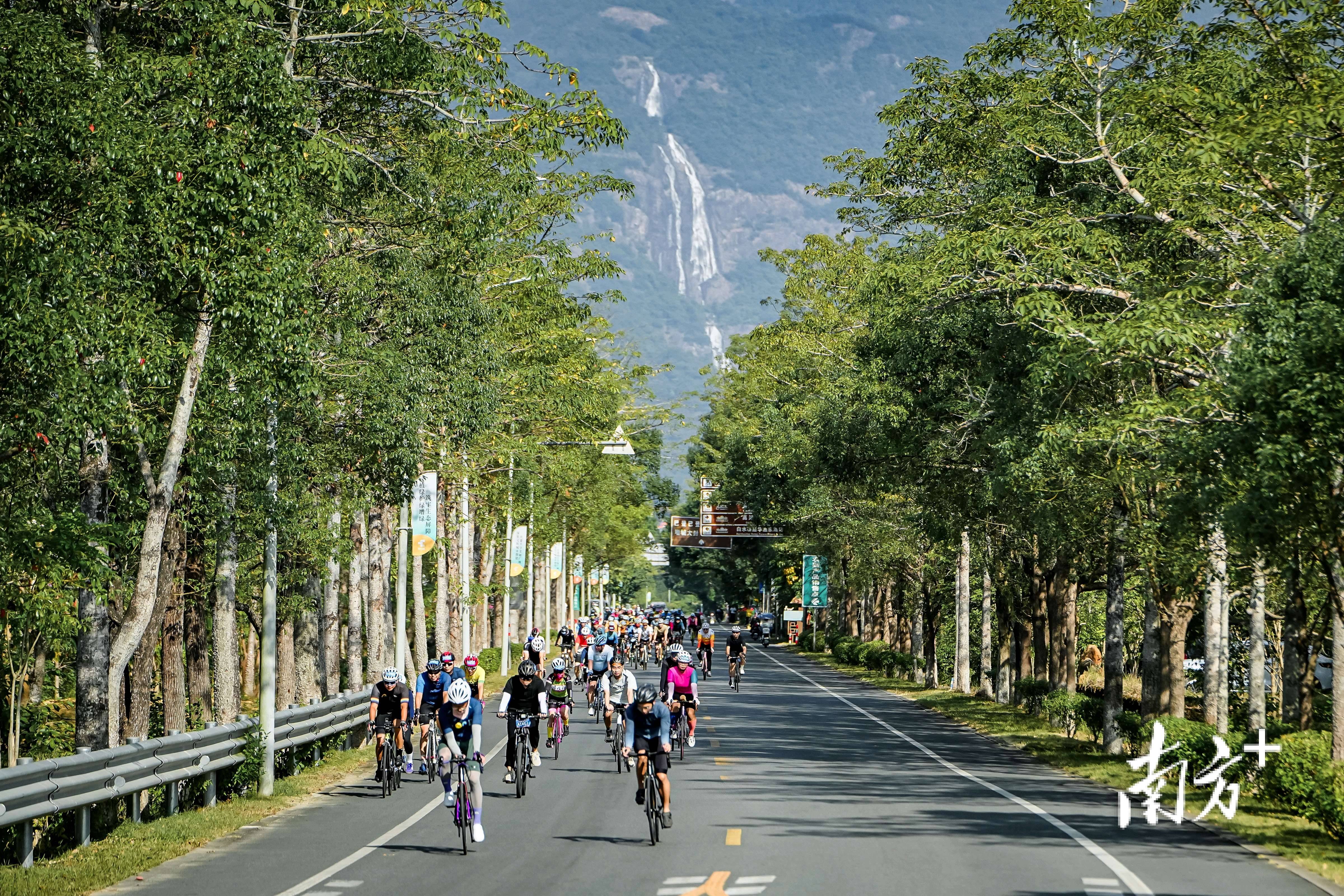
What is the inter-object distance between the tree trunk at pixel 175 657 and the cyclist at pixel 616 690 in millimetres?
7224

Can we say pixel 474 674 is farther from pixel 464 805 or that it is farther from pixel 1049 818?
pixel 1049 818

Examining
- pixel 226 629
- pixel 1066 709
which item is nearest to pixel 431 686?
pixel 226 629

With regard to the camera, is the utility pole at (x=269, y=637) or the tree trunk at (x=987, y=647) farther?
the tree trunk at (x=987, y=647)

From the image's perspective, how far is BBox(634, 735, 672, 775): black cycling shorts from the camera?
15.3 meters

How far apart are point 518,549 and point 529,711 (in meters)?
31.8

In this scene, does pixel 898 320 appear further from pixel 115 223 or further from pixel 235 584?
pixel 115 223

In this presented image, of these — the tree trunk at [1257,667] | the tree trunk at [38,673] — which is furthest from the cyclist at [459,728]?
the tree trunk at [38,673]

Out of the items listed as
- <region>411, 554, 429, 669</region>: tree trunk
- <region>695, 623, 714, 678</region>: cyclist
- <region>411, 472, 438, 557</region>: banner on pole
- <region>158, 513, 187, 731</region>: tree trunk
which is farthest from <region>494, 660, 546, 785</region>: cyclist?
<region>695, 623, 714, 678</region>: cyclist

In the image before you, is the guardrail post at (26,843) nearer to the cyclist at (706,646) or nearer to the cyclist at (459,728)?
the cyclist at (459,728)

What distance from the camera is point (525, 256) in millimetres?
34125

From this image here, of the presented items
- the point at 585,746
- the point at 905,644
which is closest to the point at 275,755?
the point at 585,746

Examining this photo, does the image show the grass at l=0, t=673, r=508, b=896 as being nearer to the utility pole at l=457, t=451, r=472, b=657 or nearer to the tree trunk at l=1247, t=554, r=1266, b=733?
the tree trunk at l=1247, t=554, r=1266, b=733

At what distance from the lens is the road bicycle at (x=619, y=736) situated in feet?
75.1

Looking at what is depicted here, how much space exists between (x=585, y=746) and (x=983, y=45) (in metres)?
14.4
